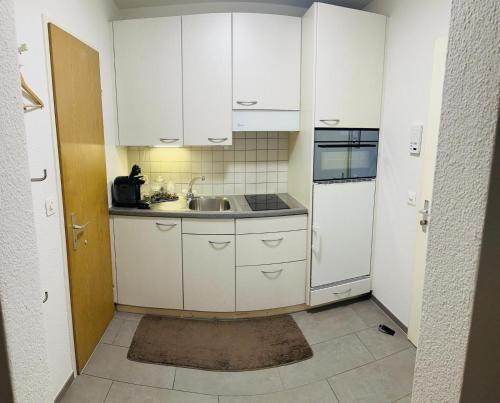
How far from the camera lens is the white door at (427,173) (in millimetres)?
1901

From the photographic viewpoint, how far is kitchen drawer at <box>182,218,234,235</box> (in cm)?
237

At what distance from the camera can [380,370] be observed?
6.51ft

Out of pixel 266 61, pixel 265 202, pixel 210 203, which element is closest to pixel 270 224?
pixel 265 202

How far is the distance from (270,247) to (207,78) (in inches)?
54.7

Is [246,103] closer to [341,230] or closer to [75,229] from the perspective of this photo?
[341,230]

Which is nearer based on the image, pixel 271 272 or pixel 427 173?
pixel 427 173

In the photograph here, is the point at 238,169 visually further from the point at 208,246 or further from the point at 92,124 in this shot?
the point at 92,124

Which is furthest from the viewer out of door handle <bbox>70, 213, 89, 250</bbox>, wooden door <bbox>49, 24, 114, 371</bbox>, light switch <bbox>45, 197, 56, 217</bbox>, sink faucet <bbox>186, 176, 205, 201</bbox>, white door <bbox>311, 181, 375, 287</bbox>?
sink faucet <bbox>186, 176, 205, 201</bbox>

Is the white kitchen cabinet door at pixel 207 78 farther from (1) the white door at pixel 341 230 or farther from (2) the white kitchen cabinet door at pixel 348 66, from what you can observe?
(1) the white door at pixel 341 230

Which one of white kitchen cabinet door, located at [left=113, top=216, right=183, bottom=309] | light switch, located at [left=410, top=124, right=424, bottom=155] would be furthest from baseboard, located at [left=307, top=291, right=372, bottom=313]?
light switch, located at [left=410, top=124, right=424, bottom=155]

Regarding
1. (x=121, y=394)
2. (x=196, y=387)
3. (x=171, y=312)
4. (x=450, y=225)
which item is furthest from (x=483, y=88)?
(x=171, y=312)

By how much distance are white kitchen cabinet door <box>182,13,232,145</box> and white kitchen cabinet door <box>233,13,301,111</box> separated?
0.26ft

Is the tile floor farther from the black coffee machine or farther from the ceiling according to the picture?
the ceiling

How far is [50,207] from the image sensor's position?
1.65 m
